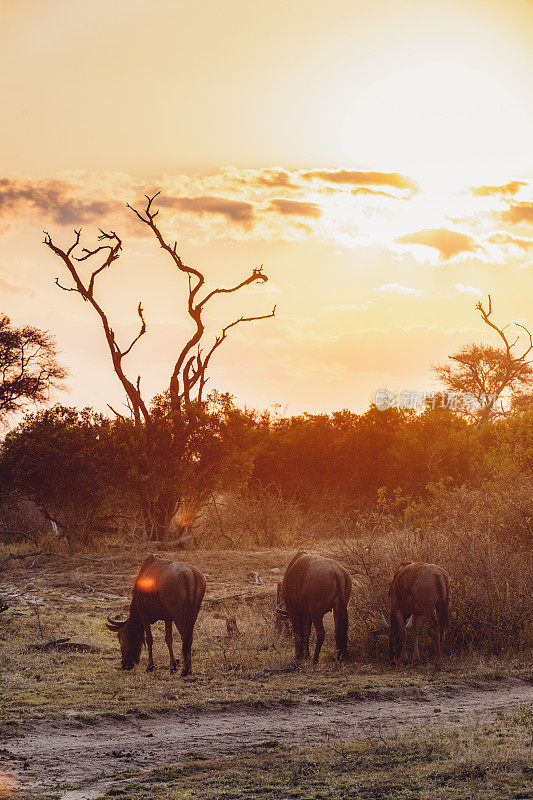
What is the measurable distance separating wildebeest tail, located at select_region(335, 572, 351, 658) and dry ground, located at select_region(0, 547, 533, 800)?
0.34 metres

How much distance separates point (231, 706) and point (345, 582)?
2.85 meters

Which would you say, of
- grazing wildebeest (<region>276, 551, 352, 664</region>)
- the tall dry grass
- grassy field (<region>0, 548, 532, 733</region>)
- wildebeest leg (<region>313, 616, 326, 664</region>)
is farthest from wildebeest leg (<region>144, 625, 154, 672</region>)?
the tall dry grass

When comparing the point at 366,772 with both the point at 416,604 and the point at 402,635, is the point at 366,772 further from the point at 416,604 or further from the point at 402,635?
the point at 402,635

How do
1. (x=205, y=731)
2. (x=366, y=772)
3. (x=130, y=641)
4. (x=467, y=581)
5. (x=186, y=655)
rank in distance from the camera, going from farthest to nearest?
1. (x=467, y=581)
2. (x=130, y=641)
3. (x=186, y=655)
4. (x=205, y=731)
5. (x=366, y=772)

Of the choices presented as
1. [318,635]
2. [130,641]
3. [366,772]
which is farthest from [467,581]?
[366,772]

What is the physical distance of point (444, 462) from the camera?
1316 inches

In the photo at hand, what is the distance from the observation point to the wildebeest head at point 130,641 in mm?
12492

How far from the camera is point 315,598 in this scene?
12.5 m

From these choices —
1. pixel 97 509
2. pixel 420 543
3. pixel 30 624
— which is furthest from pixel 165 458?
pixel 420 543

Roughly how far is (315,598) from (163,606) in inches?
82.9

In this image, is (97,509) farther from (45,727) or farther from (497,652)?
(45,727)

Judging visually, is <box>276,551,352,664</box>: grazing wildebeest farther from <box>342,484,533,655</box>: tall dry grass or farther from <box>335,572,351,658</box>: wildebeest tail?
<box>342,484,533,655</box>: tall dry grass

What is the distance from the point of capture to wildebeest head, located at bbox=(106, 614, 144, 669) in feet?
41.0

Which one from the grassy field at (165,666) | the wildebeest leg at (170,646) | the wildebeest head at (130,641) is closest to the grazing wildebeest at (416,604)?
the grassy field at (165,666)
